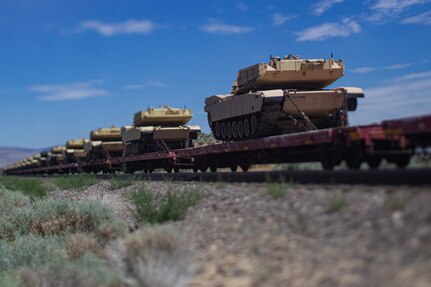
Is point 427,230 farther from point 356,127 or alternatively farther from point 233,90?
point 233,90

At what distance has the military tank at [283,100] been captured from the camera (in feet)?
50.1

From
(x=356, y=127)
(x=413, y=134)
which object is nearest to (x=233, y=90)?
(x=356, y=127)

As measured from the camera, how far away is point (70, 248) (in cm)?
918

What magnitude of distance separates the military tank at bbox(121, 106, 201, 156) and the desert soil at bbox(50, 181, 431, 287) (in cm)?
1672

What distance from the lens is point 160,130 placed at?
2509 cm

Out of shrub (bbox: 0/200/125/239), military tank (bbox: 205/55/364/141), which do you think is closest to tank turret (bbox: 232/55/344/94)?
military tank (bbox: 205/55/364/141)

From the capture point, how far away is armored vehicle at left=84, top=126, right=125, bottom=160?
34.8 meters

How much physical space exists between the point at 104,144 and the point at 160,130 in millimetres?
10694

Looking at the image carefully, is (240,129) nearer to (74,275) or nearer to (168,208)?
(168,208)

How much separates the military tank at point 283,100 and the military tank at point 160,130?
649cm

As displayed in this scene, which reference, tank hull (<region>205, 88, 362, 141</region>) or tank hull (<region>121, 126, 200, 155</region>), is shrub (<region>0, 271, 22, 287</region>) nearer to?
tank hull (<region>205, 88, 362, 141</region>)

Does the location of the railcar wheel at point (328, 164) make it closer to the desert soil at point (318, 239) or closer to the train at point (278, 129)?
the train at point (278, 129)

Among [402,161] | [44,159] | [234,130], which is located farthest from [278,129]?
[44,159]

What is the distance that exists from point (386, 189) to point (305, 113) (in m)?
9.03
